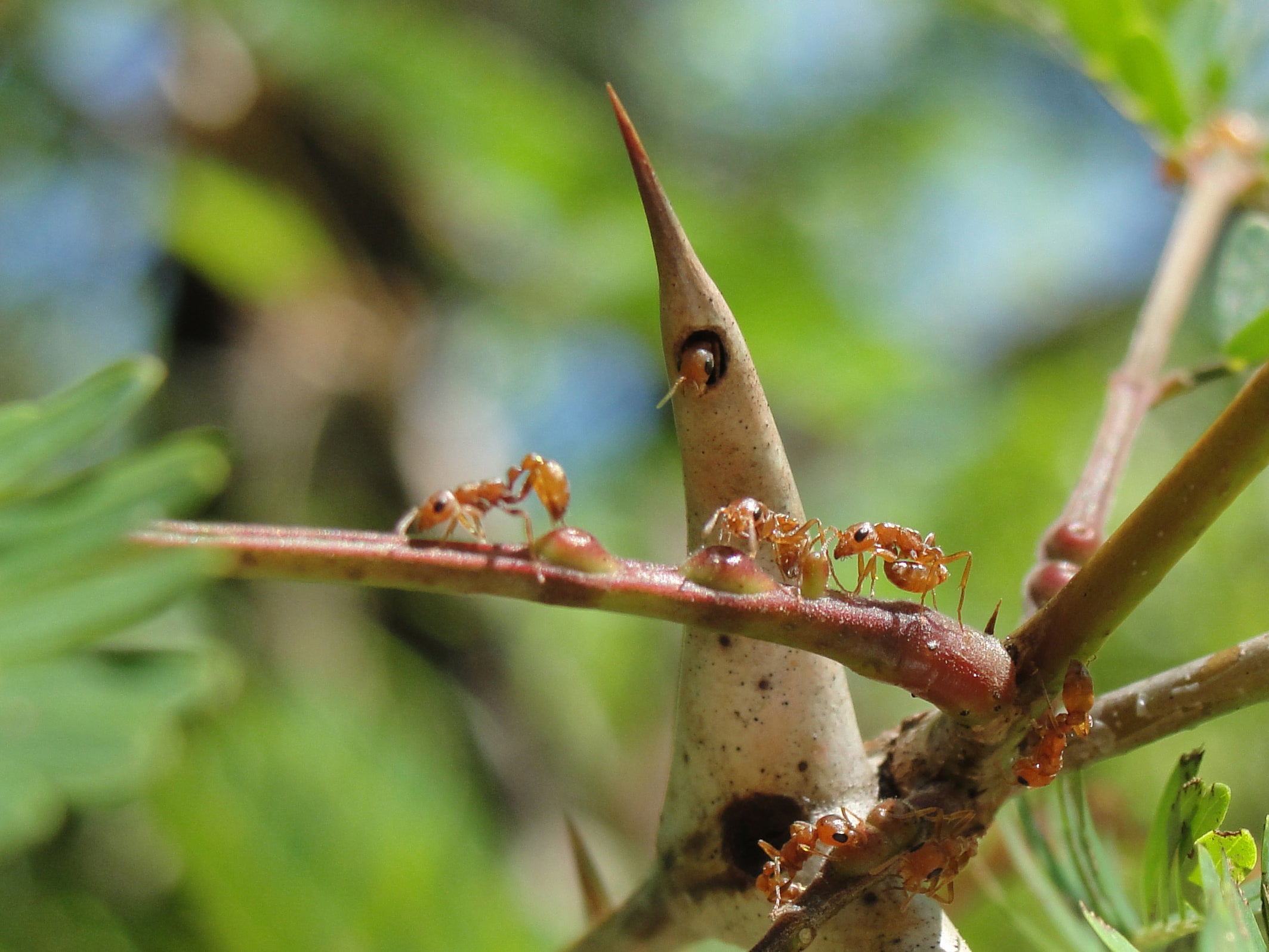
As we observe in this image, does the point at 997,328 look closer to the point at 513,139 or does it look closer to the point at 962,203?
the point at 962,203

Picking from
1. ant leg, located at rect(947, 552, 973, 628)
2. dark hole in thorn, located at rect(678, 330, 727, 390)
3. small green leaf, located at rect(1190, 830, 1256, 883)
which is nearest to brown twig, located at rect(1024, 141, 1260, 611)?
ant leg, located at rect(947, 552, 973, 628)

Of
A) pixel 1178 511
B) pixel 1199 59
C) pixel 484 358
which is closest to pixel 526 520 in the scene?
pixel 1178 511

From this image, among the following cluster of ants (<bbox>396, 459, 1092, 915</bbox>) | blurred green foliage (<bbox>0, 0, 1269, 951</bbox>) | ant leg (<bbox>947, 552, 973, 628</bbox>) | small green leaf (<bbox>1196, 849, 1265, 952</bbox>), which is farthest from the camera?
blurred green foliage (<bbox>0, 0, 1269, 951</bbox>)

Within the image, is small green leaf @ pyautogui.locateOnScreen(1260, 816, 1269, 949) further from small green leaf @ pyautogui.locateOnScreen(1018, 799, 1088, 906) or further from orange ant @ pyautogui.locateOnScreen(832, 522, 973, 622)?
orange ant @ pyautogui.locateOnScreen(832, 522, 973, 622)

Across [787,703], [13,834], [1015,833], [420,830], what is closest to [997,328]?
[420,830]

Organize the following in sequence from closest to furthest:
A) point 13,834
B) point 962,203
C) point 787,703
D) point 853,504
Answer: point 13,834
point 787,703
point 853,504
point 962,203

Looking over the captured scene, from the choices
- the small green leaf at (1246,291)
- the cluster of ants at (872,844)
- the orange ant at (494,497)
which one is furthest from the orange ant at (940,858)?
the small green leaf at (1246,291)
